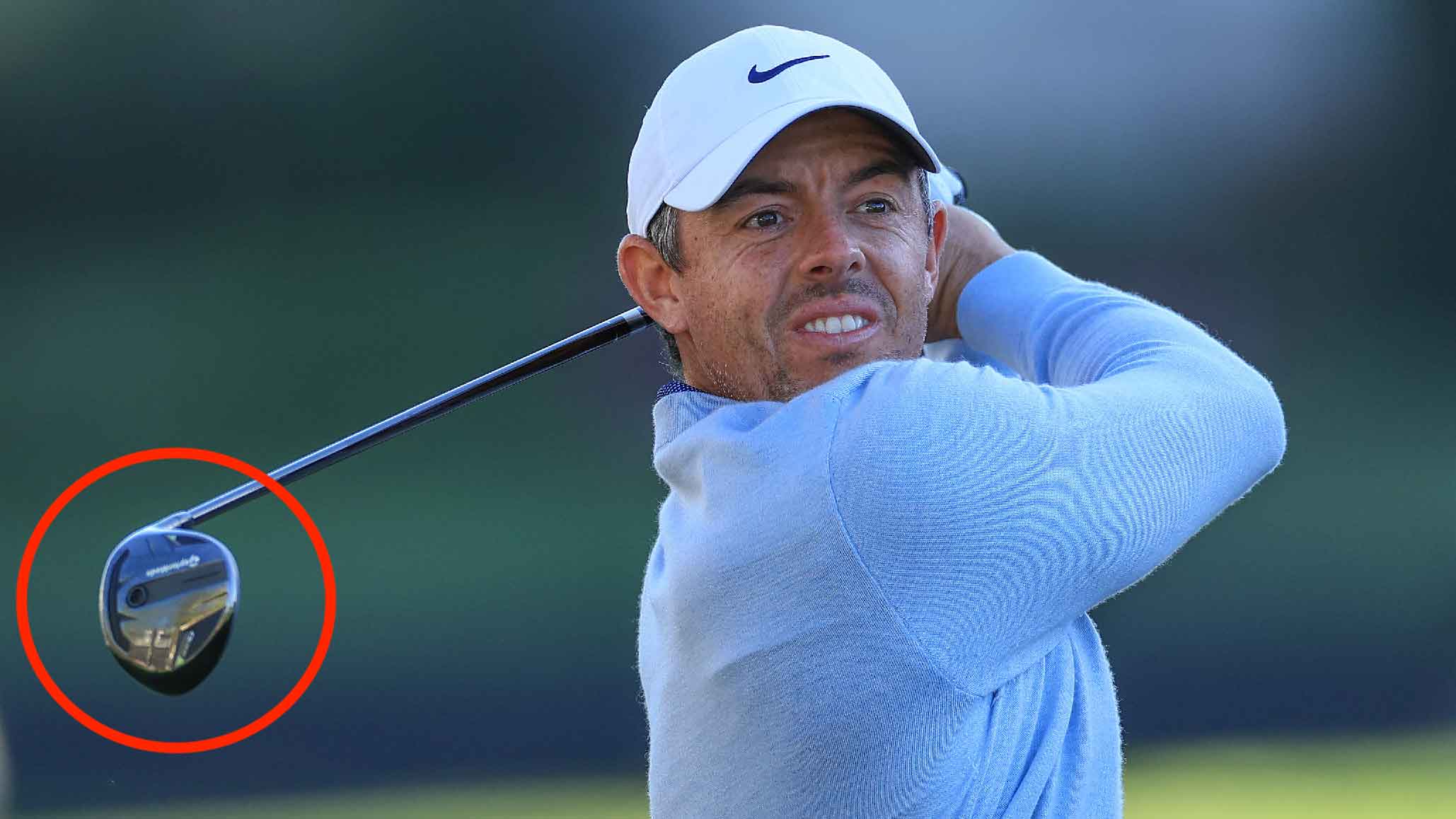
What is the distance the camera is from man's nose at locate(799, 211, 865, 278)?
1557mm

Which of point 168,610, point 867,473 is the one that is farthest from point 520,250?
point 867,473

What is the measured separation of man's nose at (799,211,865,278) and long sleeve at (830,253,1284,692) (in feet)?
0.59

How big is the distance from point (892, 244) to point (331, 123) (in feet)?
16.1

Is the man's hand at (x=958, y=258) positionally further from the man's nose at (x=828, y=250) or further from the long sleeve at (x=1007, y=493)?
the long sleeve at (x=1007, y=493)

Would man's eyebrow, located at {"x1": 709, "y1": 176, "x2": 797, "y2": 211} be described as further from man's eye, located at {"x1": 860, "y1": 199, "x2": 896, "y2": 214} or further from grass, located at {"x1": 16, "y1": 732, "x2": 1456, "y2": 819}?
grass, located at {"x1": 16, "y1": 732, "x2": 1456, "y2": 819}

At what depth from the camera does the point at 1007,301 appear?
1.73m

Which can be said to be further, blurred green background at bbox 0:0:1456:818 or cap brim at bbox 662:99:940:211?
blurred green background at bbox 0:0:1456:818

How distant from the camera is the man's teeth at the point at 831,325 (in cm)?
157

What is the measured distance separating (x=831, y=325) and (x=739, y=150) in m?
0.19

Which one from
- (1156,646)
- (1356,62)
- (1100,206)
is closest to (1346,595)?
(1156,646)

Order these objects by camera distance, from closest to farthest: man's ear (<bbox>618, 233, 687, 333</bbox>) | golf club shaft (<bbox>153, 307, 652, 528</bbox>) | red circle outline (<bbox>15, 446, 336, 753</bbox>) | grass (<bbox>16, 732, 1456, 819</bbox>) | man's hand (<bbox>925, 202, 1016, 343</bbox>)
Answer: man's ear (<bbox>618, 233, 687, 333</bbox>), man's hand (<bbox>925, 202, 1016, 343</bbox>), golf club shaft (<bbox>153, 307, 652, 528</bbox>), grass (<bbox>16, 732, 1456, 819</bbox>), red circle outline (<bbox>15, 446, 336, 753</bbox>)

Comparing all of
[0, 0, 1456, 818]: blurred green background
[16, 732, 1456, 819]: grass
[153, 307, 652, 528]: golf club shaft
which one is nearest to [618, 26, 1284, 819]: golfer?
[153, 307, 652, 528]: golf club shaft

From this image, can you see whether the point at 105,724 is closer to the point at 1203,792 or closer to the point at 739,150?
the point at 1203,792

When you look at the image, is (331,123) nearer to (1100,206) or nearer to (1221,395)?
(1100,206)
